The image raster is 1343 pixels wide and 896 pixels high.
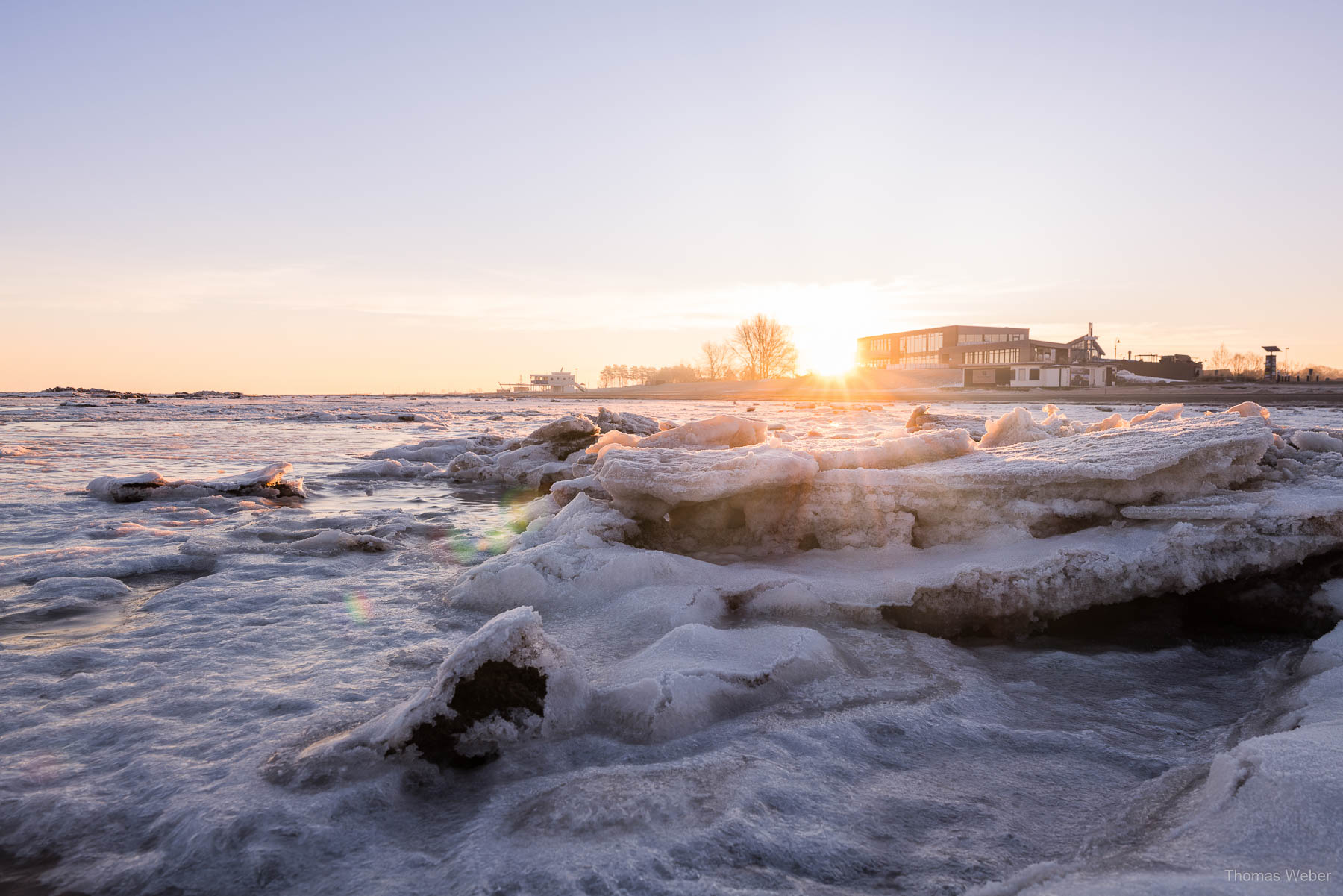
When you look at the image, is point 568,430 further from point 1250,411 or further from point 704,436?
point 1250,411

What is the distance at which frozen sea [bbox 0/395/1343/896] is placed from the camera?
1.54m

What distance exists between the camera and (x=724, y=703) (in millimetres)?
2270

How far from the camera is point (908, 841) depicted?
1.64 m

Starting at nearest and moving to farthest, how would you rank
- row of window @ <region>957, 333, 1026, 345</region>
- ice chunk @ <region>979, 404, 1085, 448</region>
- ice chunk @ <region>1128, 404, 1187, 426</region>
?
ice chunk @ <region>1128, 404, 1187, 426</region>, ice chunk @ <region>979, 404, 1085, 448</region>, row of window @ <region>957, 333, 1026, 345</region>

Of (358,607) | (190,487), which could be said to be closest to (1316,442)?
(358,607)

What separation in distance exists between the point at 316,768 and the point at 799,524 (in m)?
2.63

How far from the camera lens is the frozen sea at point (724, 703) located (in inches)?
60.6

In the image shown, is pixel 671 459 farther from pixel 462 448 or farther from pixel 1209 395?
pixel 1209 395

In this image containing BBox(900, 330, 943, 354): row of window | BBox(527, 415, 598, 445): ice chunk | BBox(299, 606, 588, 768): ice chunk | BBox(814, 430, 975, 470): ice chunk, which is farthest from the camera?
BBox(900, 330, 943, 354): row of window

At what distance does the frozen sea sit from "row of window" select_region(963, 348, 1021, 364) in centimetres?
4986

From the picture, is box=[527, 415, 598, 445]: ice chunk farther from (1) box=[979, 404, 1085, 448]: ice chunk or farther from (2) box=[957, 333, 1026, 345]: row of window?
(2) box=[957, 333, 1026, 345]: row of window

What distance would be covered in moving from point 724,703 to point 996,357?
54618 mm

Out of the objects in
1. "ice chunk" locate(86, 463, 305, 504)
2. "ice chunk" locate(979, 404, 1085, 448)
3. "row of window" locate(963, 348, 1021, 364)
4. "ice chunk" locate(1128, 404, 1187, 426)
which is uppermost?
"row of window" locate(963, 348, 1021, 364)

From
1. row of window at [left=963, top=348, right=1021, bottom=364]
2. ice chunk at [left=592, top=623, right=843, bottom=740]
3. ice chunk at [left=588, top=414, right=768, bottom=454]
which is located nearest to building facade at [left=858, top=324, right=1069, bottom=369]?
row of window at [left=963, top=348, right=1021, bottom=364]
